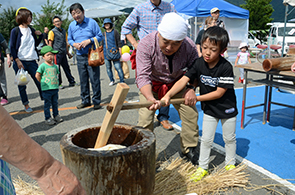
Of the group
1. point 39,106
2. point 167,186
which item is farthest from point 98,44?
point 167,186

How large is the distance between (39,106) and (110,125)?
4589mm

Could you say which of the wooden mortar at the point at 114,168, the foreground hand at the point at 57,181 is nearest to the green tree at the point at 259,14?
the wooden mortar at the point at 114,168

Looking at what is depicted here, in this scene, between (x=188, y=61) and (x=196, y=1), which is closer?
(x=188, y=61)

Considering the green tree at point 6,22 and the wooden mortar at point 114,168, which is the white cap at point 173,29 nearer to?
the wooden mortar at point 114,168

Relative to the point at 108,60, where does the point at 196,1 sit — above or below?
above

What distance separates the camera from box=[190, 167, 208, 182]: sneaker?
8.62 ft

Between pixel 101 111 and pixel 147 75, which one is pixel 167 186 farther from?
pixel 101 111

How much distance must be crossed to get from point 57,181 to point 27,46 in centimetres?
512

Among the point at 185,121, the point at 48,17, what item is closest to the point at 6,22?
the point at 48,17

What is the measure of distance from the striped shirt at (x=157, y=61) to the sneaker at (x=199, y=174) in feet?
3.44

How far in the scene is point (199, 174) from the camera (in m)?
2.67

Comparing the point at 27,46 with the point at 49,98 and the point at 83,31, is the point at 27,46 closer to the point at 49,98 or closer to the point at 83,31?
the point at 83,31

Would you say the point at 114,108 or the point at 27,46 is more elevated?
the point at 27,46

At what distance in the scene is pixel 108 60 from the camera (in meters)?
7.74
